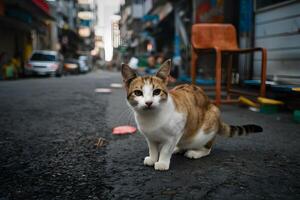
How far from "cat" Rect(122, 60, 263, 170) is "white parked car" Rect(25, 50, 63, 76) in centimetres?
1798

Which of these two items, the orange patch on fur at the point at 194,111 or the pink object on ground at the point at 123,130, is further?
the pink object on ground at the point at 123,130

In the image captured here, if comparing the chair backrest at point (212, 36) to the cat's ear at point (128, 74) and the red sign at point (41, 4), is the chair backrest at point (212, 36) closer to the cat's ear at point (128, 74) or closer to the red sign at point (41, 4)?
the cat's ear at point (128, 74)

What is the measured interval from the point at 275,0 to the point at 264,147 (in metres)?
4.48

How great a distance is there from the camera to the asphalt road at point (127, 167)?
6.81 ft

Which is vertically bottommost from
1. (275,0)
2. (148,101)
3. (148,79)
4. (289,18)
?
(148,101)

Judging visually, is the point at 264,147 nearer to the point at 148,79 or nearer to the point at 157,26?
the point at 148,79

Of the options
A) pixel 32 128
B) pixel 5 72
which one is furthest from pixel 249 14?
pixel 5 72

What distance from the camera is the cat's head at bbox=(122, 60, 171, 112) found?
2318mm

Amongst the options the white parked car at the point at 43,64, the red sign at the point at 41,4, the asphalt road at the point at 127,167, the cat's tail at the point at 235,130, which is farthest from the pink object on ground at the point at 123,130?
the red sign at the point at 41,4

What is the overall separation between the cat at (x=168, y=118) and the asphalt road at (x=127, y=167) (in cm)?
12

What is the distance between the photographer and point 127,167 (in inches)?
102

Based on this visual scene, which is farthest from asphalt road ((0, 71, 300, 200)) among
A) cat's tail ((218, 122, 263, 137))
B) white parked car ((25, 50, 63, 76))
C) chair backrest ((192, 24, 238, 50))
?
white parked car ((25, 50, 63, 76))

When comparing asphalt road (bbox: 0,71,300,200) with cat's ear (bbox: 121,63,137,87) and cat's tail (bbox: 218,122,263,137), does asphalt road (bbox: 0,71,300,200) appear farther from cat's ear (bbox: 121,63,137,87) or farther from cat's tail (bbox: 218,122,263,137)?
cat's ear (bbox: 121,63,137,87)

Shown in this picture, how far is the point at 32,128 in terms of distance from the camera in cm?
414
